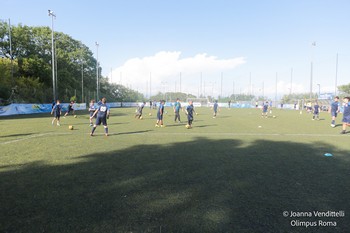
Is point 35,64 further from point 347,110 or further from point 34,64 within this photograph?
point 347,110

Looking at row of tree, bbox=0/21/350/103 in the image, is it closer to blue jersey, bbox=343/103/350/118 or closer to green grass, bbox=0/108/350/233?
green grass, bbox=0/108/350/233

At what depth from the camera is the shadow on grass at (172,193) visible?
145 inches

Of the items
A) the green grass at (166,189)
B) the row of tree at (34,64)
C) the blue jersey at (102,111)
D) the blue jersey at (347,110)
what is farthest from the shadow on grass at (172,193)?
the row of tree at (34,64)

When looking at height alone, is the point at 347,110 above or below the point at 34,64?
below

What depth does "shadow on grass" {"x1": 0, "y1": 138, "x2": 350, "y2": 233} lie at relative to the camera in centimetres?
368

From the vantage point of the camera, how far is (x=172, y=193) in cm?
489

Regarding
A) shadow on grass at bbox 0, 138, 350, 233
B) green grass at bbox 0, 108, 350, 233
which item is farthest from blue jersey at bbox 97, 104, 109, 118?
shadow on grass at bbox 0, 138, 350, 233

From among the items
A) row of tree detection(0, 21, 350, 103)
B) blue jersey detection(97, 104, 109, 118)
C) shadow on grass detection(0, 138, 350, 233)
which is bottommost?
shadow on grass detection(0, 138, 350, 233)

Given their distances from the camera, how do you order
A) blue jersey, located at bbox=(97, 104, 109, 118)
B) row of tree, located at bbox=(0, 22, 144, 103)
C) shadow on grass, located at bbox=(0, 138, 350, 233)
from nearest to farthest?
1. shadow on grass, located at bbox=(0, 138, 350, 233)
2. blue jersey, located at bbox=(97, 104, 109, 118)
3. row of tree, located at bbox=(0, 22, 144, 103)

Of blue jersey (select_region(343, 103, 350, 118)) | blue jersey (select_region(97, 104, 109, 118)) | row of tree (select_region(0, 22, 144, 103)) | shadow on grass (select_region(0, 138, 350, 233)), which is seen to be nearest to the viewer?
shadow on grass (select_region(0, 138, 350, 233))

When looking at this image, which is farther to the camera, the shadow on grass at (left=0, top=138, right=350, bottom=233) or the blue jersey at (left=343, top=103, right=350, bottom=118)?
the blue jersey at (left=343, top=103, right=350, bottom=118)

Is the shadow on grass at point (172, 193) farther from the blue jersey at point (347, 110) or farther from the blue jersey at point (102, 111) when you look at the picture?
the blue jersey at point (347, 110)

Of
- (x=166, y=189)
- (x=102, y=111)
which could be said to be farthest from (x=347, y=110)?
(x=102, y=111)

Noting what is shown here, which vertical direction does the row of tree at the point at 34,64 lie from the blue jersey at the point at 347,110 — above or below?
above
